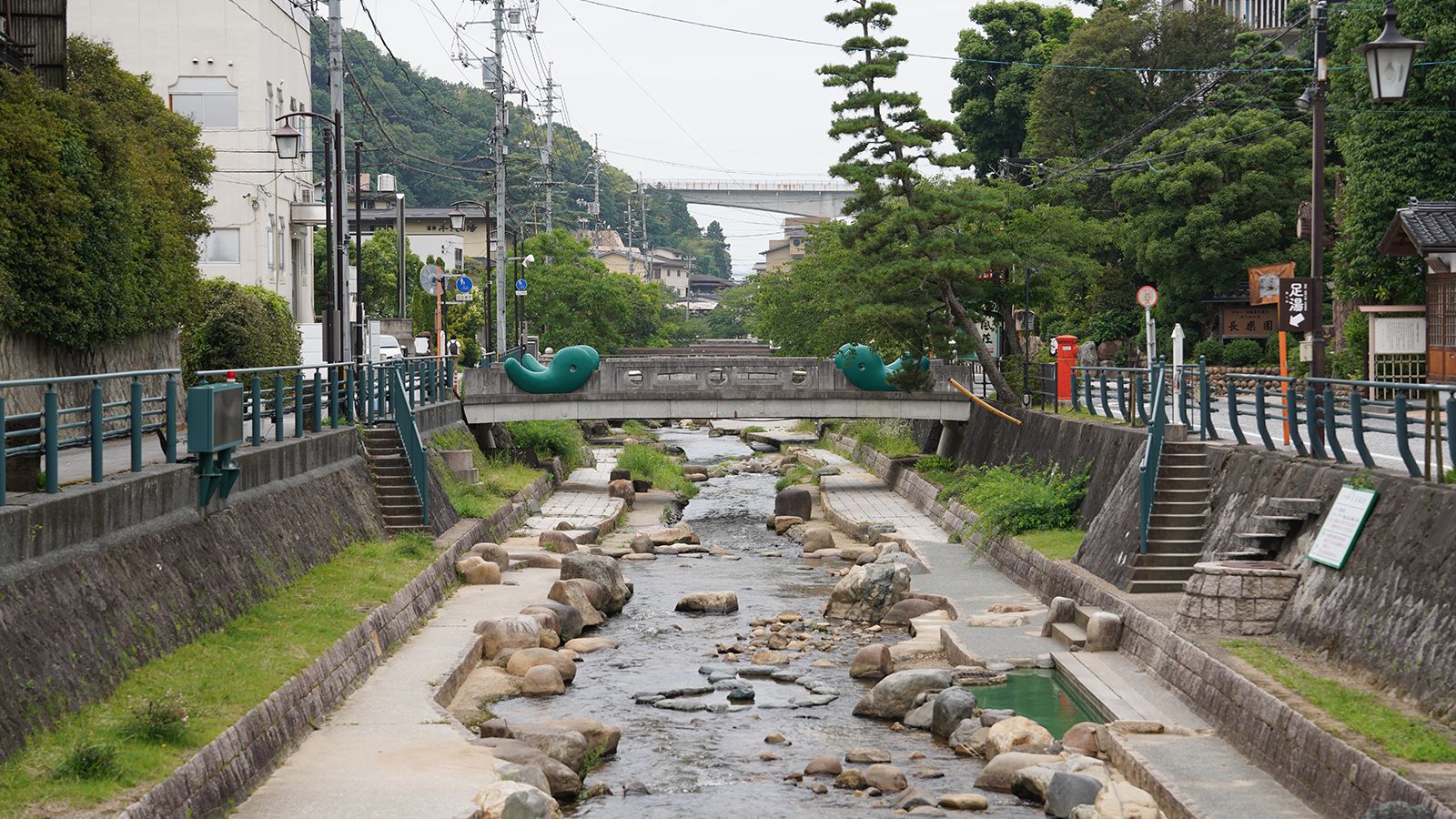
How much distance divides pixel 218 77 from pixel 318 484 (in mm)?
30619

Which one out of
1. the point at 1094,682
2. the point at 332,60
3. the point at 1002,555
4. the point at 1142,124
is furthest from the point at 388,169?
the point at 1094,682

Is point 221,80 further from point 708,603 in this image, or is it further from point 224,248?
point 708,603

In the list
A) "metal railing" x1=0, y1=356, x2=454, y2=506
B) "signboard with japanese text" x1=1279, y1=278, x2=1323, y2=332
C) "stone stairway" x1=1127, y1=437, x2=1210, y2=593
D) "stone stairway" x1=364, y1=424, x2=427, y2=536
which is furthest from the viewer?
"stone stairway" x1=364, y1=424, x2=427, y2=536

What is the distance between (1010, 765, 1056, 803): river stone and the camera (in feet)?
48.3

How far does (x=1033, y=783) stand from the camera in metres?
14.8

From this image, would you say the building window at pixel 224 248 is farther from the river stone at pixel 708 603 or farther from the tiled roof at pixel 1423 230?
the tiled roof at pixel 1423 230

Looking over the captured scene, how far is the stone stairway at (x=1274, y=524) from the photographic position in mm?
18234

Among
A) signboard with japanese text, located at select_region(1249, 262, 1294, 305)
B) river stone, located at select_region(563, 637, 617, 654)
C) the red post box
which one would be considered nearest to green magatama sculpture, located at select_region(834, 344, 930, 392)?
the red post box

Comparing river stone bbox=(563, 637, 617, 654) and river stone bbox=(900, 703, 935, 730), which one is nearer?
river stone bbox=(900, 703, 935, 730)

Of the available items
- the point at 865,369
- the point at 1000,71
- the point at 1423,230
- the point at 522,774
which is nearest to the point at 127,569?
the point at 522,774

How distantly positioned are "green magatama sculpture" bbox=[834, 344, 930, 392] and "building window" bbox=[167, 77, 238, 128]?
22.4m

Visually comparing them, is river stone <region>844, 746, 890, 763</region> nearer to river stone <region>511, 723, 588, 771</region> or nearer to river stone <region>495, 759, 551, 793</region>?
river stone <region>511, 723, 588, 771</region>

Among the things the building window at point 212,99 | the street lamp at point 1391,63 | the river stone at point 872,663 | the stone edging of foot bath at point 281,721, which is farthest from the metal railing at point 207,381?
the street lamp at point 1391,63

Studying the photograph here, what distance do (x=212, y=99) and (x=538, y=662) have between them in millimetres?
35533
